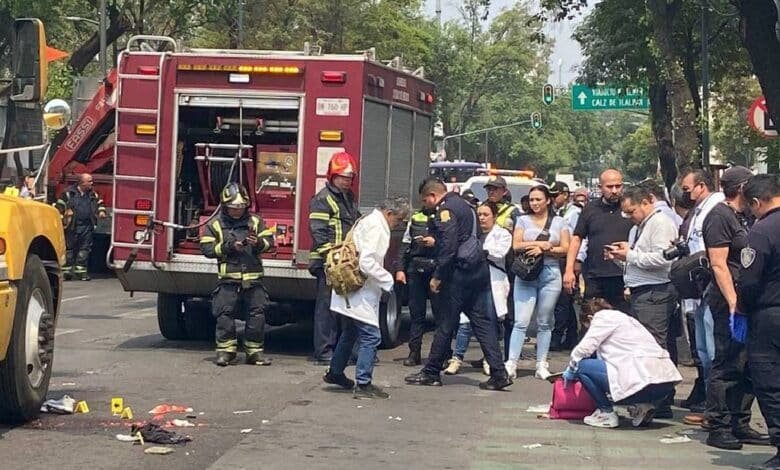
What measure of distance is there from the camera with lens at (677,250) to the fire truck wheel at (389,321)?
427 cm

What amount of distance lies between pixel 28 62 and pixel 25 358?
194 centimetres

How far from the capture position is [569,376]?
380 inches

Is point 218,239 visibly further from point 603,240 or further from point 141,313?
point 141,313

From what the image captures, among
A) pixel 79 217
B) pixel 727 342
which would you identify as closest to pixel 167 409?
pixel 727 342

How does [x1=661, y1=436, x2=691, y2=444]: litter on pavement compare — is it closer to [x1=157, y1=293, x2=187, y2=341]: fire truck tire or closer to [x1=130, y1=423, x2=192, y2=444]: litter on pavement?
[x1=130, y1=423, x2=192, y2=444]: litter on pavement

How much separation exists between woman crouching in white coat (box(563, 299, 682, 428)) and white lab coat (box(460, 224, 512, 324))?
7.23ft

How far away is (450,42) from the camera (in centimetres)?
7419

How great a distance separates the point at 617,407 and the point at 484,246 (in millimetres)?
2364

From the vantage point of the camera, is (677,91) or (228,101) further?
(677,91)

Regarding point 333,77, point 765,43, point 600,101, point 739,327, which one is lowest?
point 739,327

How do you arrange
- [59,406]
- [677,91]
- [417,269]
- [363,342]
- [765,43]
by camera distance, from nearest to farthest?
[59,406], [363,342], [417,269], [765,43], [677,91]

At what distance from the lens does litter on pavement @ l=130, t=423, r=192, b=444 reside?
8.27 m

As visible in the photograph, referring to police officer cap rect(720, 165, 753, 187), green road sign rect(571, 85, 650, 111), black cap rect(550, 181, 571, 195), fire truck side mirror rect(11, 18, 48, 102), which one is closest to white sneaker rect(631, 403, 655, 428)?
police officer cap rect(720, 165, 753, 187)

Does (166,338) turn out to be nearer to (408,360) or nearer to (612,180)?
(408,360)
